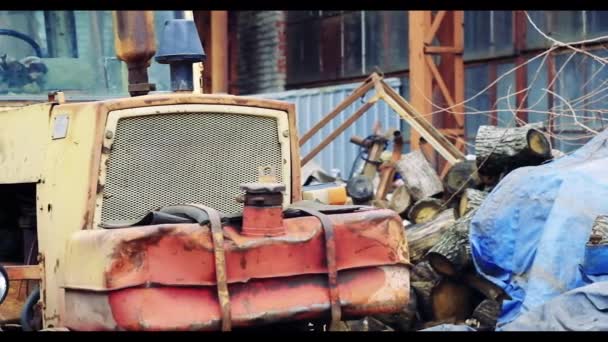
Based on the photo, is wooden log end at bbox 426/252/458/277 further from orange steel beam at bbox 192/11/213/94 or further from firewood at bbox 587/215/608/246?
orange steel beam at bbox 192/11/213/94

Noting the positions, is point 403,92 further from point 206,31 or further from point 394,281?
point 394,281

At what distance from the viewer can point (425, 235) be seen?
26.1 feet

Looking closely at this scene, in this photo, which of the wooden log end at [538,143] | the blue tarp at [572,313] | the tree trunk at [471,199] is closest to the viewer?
the blue tarp at [572,313]

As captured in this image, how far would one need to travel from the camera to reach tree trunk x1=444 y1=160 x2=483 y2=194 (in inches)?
344

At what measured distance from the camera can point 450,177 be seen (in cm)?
904

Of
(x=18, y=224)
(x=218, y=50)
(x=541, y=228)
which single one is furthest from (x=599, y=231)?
(x=218, y=50)

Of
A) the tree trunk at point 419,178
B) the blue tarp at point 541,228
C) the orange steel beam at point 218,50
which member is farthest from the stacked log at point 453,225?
the orange steel beam at point 218,50

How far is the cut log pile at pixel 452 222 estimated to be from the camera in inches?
289

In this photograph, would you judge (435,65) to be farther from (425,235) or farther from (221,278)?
(221,278)

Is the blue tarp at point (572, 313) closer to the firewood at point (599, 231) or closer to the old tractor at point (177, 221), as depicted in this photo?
the firewood at point (599, 231)

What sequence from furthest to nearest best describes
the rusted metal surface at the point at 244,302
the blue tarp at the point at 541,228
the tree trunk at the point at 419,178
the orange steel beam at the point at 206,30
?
the orange steel beam at the point at 206,30 → the tree trunk at the point at 419,178 → the blue tarp at the point at 541,228 → the rusted metal surface at the point at 244,302

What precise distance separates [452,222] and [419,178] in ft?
4.61

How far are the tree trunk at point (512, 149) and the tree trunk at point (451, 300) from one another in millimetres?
1174
